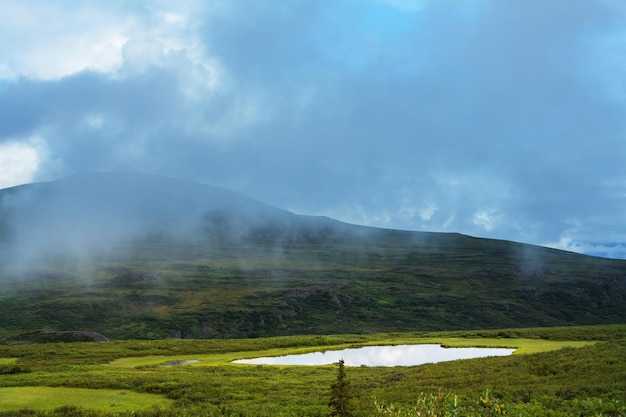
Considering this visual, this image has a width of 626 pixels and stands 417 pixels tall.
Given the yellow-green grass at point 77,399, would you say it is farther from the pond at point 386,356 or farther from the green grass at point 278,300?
the green grass at point 278,300

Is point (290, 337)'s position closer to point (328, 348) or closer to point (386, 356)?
point (328, 348)

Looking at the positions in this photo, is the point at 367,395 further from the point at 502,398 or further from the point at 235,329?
the point at 235,329

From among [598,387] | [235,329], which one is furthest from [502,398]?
[235,329]

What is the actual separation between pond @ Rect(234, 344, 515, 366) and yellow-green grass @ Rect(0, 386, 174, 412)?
24.5 meters

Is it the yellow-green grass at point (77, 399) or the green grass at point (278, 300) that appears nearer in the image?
the yellow-green grass at point (77, 399)

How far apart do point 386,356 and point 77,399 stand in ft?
126

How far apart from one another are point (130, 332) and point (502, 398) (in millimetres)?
107442

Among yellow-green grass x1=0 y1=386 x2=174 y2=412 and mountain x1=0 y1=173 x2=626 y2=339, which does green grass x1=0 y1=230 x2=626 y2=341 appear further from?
yellow-green grass x1=0 y1=386 x2=174 y2=412

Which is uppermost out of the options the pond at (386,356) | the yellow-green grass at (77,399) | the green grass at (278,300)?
the green grass at (278,300)

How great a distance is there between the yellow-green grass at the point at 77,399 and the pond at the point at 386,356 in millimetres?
24464

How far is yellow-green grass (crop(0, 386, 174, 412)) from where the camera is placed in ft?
106

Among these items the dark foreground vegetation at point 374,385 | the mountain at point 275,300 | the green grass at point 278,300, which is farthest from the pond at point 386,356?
the mountain at point 275,300

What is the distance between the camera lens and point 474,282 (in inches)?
7352

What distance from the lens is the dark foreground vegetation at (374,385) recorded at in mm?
26391
